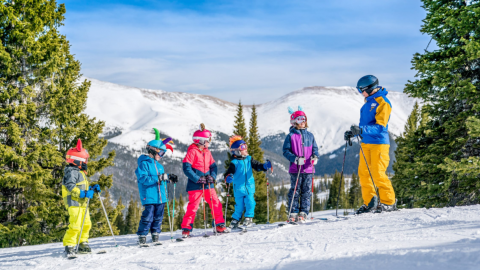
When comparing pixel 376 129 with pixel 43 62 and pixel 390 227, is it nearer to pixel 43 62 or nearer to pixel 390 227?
pixel 390 227

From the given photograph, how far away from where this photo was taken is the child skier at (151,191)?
20.6 feet

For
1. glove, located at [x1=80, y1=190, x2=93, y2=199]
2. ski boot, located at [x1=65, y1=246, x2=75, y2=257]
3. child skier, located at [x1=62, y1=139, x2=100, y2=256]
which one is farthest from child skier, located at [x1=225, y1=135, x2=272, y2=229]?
ski boot, located at [x1=65, y1=246, x2=75, y2=257]

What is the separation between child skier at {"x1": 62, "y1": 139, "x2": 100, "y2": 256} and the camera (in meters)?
5.69

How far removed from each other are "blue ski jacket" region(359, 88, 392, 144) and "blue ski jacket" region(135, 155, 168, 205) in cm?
398

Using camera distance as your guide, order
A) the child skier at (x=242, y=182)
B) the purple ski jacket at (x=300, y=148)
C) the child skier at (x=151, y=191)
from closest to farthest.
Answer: the child skier at (x=151, y=191) < the purple ski jacket at (x=300, y=148) < the child skier at (x=242, y=182)

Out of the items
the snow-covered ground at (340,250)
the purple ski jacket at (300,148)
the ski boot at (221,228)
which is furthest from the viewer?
the purple ski jacket at (300,148)

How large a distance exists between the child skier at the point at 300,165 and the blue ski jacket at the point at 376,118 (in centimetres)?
111

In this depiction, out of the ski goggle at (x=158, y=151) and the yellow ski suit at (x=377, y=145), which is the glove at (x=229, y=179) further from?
the yellow ski suit at (x=377, y=145)

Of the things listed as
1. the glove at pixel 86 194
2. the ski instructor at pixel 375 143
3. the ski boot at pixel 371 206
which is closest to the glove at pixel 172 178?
the glove at pixel 86 194

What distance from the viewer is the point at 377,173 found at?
645cm

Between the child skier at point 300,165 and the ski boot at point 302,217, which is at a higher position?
the child skier at point 300,165

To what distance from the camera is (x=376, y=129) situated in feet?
21.2

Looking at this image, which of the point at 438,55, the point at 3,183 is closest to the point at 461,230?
the point at 438,55

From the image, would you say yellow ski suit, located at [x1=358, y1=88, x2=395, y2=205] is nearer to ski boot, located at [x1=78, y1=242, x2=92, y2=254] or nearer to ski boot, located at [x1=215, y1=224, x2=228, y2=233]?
ski boot, located at [x1=215, y1=224, x2=228, y2=233]
